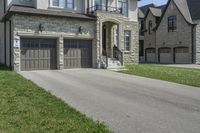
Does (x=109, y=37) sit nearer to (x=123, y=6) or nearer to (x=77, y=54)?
(x=123, y=6)

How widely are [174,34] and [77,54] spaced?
1840 cm

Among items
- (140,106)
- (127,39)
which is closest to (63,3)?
(127,39)

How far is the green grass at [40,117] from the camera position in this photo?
242 inches

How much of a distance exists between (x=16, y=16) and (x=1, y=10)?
7129 mm

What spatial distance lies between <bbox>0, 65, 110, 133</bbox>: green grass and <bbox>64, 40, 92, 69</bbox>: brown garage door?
42.0ft

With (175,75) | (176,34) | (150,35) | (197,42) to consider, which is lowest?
(175,75)

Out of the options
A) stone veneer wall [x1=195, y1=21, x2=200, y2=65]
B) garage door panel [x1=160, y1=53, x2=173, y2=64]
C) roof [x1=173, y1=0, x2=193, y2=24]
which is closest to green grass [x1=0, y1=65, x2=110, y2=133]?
stone veneer wall [x1=195, y1=21, x2=200, y2=65]

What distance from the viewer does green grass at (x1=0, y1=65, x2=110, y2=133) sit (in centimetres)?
615

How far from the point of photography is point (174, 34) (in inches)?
1460

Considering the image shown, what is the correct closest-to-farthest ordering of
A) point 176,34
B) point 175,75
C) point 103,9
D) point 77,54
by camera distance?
point 175,75
point 77,54
point 103,9
point 176,34

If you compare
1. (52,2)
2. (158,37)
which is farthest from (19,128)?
(158,37)

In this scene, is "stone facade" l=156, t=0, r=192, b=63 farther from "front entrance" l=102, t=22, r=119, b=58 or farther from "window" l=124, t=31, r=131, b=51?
"front entrance" l=102, t=22, r=119, b=58

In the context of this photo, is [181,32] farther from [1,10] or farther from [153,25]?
[1,10]

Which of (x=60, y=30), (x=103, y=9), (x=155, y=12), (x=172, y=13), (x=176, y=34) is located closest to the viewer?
(x=60, y=30)
